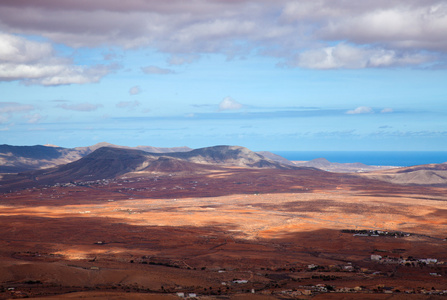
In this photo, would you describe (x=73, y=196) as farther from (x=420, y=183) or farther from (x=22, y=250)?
(x=420, y=183)

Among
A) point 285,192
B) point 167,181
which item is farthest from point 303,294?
point 167,181

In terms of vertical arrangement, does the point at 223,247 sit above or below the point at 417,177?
below

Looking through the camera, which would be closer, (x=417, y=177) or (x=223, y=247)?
(x=223, y=247)

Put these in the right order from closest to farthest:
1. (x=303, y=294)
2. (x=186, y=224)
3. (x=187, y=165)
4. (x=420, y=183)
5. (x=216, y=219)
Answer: (x=303, y=294), (x=186, y=224), (x=216, y=219), (x=420, y=183), (x=187, y=165)

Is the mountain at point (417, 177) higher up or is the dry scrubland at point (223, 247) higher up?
the mountain at point (417, 177)

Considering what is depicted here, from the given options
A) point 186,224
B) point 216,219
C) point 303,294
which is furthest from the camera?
point 216,219

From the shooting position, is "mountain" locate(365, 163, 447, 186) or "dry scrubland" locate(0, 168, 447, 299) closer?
"dry scrubland" locate(0, 168, 447, 299)

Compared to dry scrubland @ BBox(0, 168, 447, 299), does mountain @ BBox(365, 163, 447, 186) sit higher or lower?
higher

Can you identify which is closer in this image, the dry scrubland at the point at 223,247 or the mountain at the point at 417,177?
the dry scrubland at the point at 223,247
